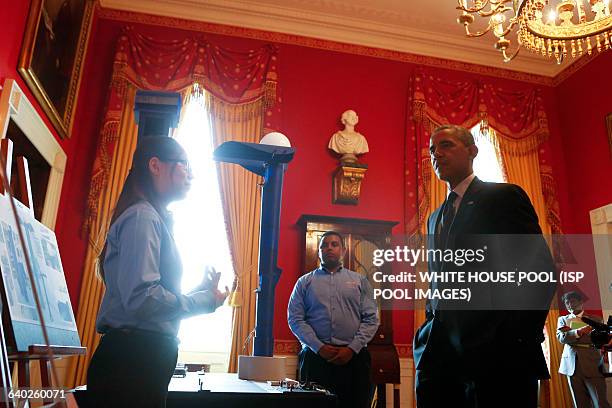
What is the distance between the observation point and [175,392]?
5.46ft

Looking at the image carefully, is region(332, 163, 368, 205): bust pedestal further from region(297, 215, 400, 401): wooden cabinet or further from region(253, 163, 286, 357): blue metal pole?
region(253, 163, 286, 357): blue metal pole

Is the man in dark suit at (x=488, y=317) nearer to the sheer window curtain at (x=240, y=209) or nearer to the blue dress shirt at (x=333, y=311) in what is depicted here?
the blue dress shirt at (x=333, y=311)

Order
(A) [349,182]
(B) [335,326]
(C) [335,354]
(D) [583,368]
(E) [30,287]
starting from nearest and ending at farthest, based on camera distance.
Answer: (E) [30,287] → (C) [335,354] → (B) [335,326] → (D) [583,368] → (A) [349,182]

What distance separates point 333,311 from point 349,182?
2113mm

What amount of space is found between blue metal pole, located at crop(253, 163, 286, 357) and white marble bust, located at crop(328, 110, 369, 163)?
2.51 meters

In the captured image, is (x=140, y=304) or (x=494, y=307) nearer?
(x=140, y=304)

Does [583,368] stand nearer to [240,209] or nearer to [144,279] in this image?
[240,209]

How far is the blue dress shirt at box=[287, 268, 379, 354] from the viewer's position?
3230 mm

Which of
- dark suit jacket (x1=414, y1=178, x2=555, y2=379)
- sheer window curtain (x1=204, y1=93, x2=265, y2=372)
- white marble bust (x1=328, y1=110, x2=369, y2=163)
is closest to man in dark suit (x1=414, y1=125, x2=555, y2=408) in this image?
dark suit jacket (x1=414, y1=178, x2=555, y2=379)

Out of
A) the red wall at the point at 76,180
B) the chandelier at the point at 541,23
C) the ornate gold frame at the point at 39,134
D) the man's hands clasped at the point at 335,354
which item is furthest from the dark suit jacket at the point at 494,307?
the red wall at the point at 76,180

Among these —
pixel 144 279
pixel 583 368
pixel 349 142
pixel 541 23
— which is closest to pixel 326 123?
pixel 349 142

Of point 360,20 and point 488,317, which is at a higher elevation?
point 360,20

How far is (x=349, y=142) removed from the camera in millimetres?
5297

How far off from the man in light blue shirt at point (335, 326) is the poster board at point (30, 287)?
1.43 m
